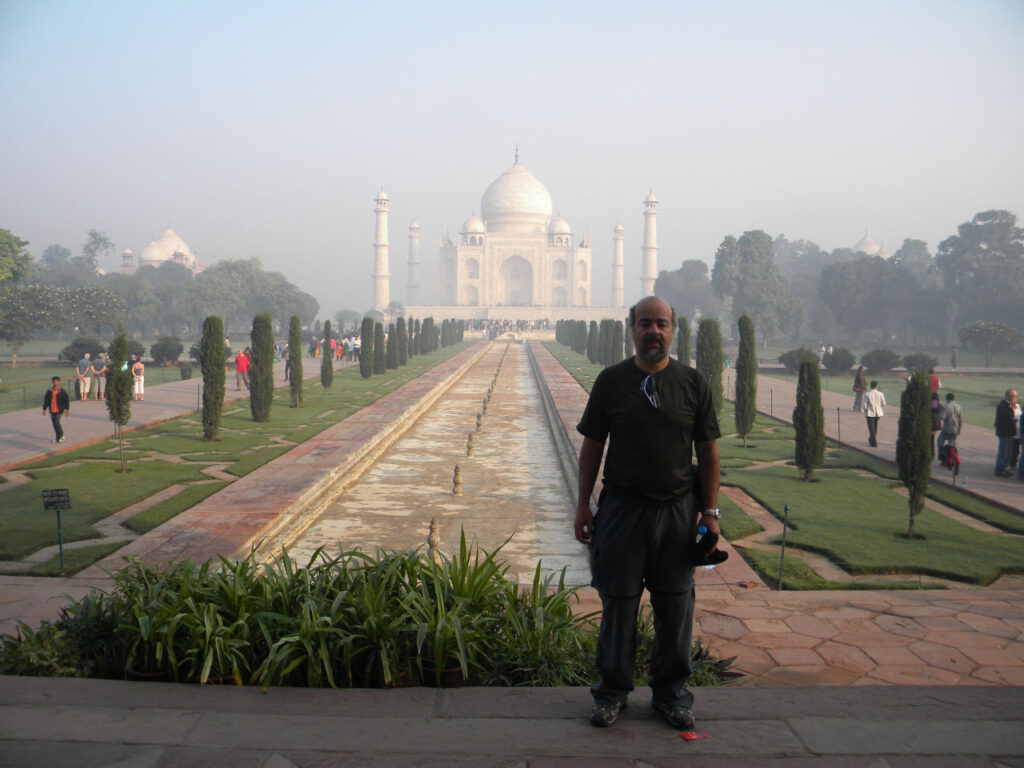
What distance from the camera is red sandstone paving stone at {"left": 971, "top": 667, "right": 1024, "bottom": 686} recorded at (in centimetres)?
287

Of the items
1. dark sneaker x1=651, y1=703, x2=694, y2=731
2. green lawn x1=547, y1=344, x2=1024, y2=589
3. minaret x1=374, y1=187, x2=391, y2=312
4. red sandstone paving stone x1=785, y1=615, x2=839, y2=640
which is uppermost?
minaret x1=374, y1=187, x2=391, y2=312

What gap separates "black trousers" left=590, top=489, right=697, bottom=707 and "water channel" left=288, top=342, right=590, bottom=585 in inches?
61.0

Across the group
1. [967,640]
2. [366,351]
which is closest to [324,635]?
[967,640]

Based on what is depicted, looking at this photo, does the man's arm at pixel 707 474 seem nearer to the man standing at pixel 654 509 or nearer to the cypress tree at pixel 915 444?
the man standing at pixel 654 509

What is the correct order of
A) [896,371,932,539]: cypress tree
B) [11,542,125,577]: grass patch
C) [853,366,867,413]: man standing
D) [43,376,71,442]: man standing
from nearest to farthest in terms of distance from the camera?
[11,542,125,577]: grass patch → [896,371,932,539]: cypress tree → [43,376,71,442]: man standing → [853,366,867,413]: man standing

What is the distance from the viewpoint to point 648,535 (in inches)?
88.1

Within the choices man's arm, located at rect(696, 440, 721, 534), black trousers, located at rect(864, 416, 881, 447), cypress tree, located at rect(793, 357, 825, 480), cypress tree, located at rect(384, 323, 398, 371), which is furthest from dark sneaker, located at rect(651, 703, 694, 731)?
cypress tree, located at rect(384, 323, 398, 371)

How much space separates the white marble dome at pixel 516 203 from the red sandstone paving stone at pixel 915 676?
59.3 metres

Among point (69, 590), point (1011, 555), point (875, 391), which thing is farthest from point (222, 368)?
point (1011, 555)

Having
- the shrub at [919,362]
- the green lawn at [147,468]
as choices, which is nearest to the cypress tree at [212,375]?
the green lawn at [147,468]

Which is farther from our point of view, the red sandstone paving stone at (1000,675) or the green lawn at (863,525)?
the green lawn at (863,525)

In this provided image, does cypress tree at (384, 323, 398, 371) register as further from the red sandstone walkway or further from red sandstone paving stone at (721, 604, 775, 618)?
red sandstone paving stone at (721, 604, 775, 618)

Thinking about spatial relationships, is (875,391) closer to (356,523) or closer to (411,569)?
(356,523)

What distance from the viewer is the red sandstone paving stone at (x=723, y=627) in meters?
3.35
